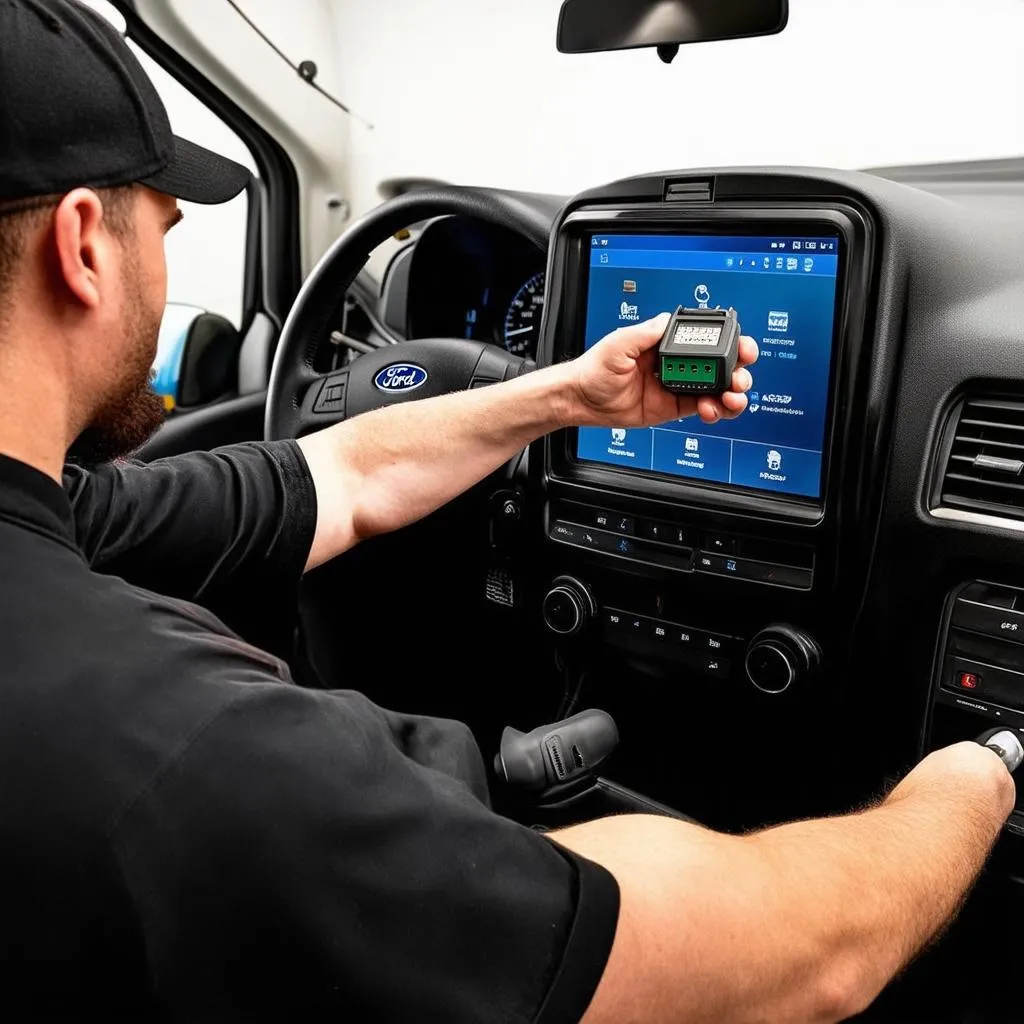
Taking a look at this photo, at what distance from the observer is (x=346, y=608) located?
202cm

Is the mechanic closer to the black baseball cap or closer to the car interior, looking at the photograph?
the black baseball cap

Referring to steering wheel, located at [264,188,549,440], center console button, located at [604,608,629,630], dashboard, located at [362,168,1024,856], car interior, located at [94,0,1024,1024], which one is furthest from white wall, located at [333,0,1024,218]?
center console button, located at [604,608,629,630]

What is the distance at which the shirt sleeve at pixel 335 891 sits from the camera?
66 cm

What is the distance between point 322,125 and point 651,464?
1.69 meters

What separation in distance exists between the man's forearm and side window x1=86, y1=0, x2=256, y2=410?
907 millimetres

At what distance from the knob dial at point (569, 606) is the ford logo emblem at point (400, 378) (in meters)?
0.43

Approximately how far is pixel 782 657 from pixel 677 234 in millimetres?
548

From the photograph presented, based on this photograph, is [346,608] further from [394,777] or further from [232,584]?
[394,777]

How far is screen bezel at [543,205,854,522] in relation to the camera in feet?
4.17

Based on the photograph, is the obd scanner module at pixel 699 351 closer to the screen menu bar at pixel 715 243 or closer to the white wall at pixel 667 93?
the screen menu bar at pixel 715 243

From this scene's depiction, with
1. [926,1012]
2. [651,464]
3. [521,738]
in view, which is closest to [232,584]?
[521,738]

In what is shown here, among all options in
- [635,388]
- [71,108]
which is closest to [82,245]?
[71,108]

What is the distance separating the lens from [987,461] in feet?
4.01

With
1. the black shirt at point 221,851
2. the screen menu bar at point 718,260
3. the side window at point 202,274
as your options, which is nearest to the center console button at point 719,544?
the screen menu bar at point 718,260
